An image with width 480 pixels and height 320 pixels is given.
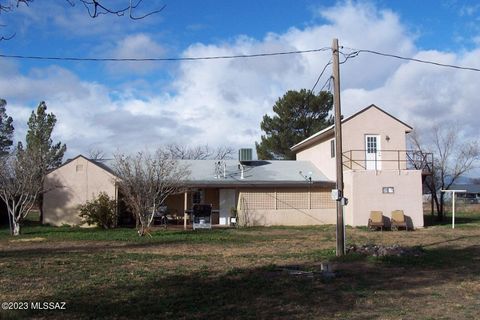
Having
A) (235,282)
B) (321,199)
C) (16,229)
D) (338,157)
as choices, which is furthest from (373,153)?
(235,282)

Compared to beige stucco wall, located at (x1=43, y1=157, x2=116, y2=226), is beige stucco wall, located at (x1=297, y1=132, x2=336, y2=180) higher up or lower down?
higher up

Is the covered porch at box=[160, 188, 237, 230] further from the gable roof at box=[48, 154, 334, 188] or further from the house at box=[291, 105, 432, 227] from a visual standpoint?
the house at box=[291, 105, 432, 227]

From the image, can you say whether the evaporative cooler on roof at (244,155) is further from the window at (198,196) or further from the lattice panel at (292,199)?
the lattice panel at (292,199)

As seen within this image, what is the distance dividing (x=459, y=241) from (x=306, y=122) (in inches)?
1013

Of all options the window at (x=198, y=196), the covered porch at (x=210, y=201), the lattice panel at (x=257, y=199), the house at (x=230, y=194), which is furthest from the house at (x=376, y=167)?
the window at (x=198, y=196)

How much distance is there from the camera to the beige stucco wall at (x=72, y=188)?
28188 mm

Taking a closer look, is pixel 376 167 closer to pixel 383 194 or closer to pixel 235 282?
pixel 383 194

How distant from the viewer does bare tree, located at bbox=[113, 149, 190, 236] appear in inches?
875

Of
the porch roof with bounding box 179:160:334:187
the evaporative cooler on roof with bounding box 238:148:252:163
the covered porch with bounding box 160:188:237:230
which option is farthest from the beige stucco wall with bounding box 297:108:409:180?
the covered porch with bounding box 160:188:237:230

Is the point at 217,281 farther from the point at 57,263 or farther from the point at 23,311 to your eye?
the point at 57,263

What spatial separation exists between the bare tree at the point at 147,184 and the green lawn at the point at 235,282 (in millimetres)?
3878

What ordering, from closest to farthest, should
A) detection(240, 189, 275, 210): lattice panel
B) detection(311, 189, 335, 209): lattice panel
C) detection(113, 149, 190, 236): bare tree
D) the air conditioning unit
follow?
detection(113, 149, 190, 236): bare tree < detection(240, 189, 275, 210): lattice panel < detection(311, 189, 335, 209): lattice panel < the air conditioning unit

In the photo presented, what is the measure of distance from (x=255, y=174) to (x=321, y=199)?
4054mm

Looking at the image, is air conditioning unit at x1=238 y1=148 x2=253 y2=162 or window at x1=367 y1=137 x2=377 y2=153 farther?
air conditioning unit at x1=238 y1=148 x2=253 y2=162
